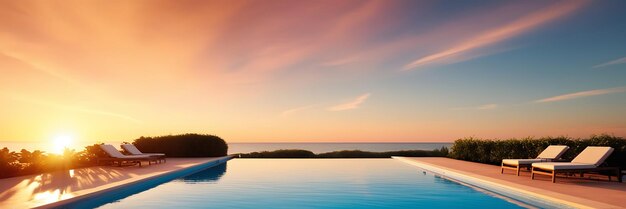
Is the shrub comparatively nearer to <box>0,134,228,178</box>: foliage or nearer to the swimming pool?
<box>0,134,228,178</box>: foliage

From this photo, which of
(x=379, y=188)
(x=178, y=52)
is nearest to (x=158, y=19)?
(x=178, y=52)

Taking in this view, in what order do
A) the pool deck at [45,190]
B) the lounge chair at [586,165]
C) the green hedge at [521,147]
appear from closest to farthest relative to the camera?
the pool deck at [45,190]
the lounge chair at [586,165]
the green hedge at [521,147]

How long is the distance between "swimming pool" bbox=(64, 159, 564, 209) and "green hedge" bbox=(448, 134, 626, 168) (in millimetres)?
3818

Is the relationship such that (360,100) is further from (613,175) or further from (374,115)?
(613,175)

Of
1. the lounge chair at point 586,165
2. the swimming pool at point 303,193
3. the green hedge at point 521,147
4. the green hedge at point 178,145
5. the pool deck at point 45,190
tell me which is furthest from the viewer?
the green hedge at point 178,145

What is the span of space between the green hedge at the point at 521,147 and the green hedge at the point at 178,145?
550 inches

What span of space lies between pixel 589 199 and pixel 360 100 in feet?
53.2

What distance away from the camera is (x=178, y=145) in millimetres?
24641

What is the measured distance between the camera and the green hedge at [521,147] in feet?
43.7

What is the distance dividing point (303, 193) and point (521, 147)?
385 inches

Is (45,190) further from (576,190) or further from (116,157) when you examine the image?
(576,190)

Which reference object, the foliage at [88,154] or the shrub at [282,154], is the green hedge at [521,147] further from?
the foliage at [88,154]

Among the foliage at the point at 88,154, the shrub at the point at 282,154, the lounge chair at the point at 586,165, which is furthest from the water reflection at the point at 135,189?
the lounge chair at the point at 586,165

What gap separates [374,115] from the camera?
25562 millimetres
